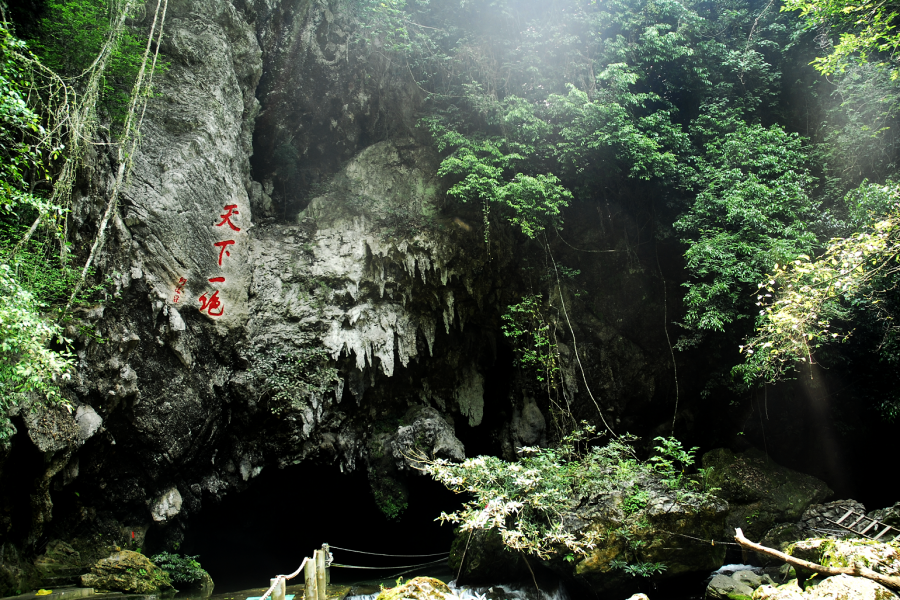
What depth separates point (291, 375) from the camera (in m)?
7.87

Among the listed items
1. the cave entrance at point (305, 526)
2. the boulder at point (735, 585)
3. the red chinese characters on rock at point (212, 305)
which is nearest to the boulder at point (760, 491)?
the boulder at point (735, 585)

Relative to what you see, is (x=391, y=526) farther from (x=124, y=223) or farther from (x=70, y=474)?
(x=124, y=223)

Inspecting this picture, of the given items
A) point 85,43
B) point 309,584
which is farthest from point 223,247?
point 309,584

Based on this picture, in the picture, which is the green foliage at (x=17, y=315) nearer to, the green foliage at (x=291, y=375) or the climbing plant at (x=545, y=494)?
the green foliage at (x=291, y=375)

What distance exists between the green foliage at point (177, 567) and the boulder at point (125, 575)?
1.87 feet

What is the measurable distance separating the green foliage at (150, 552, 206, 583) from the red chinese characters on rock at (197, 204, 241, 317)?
3668 millimetres

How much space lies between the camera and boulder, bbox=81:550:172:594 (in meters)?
5.80

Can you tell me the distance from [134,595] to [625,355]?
9.22 m

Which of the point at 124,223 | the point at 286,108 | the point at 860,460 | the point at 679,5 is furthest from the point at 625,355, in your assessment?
the point at 124,223

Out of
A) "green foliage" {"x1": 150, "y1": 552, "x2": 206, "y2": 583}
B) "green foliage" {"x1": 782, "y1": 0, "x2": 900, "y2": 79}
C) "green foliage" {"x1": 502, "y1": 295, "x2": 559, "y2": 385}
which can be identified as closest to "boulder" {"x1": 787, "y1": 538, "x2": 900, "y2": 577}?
"green foliage" {"x1": 502, "y1": 295, "x2": 559, "y2": 385}

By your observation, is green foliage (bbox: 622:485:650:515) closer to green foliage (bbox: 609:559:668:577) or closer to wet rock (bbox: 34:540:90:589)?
green foliage (bbox: 609:559:668:577)

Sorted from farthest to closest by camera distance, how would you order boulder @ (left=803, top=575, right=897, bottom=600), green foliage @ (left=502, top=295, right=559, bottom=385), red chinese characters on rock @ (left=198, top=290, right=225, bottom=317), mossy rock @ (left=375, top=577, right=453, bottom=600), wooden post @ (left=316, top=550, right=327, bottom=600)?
green foliage @ (left=502, top=295, right=559, bottom=385)
red chinese characters on rock @ (left=198, top=290, right=225, bottom=317)
wooden post @ (left=316, top=550, right=327, bottom=600)
mossy rock @ (left=375, top=577, right=453, bottom=600)
boulder @ (left=803, top=575, right=897, bottom=600)

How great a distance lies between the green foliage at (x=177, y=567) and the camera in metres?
6.97

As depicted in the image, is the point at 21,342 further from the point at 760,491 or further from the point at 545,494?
the point at 760,491
